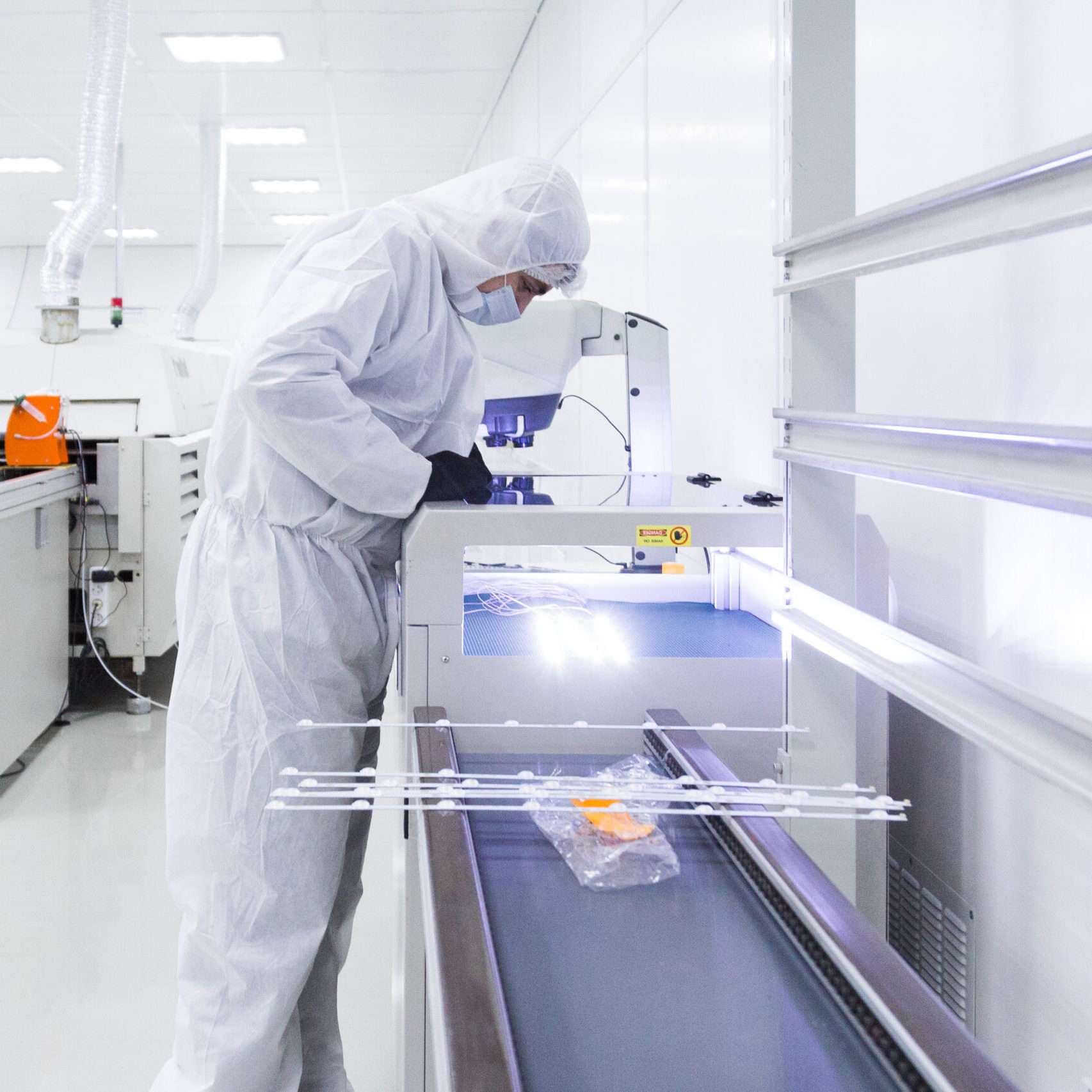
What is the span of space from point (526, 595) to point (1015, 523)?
86 cm

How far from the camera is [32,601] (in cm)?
326

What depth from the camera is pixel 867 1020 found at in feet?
2.38

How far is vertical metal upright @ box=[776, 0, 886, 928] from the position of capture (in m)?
1.26

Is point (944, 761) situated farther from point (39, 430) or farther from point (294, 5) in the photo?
point (294, 5)

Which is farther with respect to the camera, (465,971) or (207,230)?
(207,230)

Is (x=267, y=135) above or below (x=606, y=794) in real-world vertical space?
above

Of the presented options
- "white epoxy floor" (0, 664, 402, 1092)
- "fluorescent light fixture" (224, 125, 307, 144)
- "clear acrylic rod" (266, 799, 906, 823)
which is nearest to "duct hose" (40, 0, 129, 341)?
"white epoxy floor" (0, 664, 402, 1092)

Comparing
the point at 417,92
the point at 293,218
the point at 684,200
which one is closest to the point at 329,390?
the point at 684,200

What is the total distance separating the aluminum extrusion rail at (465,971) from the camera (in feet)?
2.09

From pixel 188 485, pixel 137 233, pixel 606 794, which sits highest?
pixel 137 233

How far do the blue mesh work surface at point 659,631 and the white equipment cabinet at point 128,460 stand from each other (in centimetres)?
226

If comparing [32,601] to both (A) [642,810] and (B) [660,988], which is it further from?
(B) [660,988]

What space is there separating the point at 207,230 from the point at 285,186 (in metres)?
1.50

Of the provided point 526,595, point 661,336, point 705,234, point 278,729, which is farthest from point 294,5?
point 278,729
